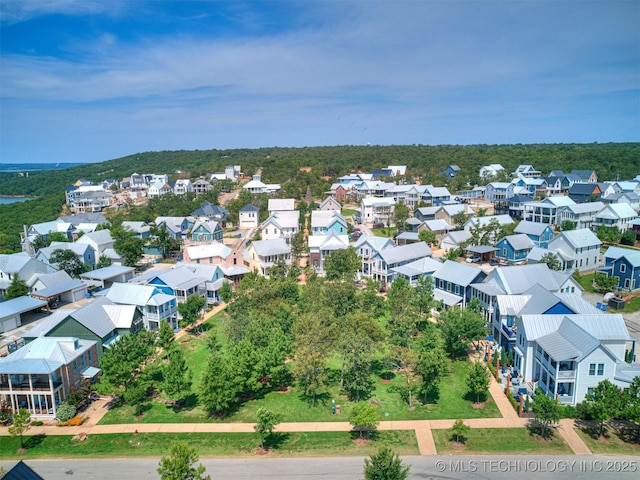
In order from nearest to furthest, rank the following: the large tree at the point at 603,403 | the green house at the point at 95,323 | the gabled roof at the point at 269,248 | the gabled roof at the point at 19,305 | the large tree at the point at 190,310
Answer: the large tree at the point at 603,403, the green house at the point at 95,323, the large tree at the point at 190,310, the gabled roof at the point at 19,305, the gabled roof at the point at 269,248

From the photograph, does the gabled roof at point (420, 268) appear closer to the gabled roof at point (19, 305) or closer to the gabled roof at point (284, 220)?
the gabled roof at point (284, 220)

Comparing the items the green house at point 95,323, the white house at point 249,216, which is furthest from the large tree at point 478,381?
the white house at point 249,216

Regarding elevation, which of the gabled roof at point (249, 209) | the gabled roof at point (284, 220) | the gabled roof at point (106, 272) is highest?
the gabled roof at point (249, 209)

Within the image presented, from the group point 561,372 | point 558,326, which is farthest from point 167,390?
point 558,326

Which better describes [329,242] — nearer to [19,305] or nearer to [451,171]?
[19,305]

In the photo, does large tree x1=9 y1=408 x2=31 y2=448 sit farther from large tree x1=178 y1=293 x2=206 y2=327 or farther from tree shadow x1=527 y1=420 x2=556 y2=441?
tree shadow x1=527 y1=420 x2=556 y2=441

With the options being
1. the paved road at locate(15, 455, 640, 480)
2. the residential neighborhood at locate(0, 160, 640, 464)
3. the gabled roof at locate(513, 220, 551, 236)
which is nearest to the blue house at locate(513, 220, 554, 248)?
the gabled roof at locate(513, 220, 551, 236)

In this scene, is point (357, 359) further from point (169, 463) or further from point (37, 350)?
point (37, 350)

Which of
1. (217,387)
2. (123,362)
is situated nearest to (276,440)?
(217,387)
